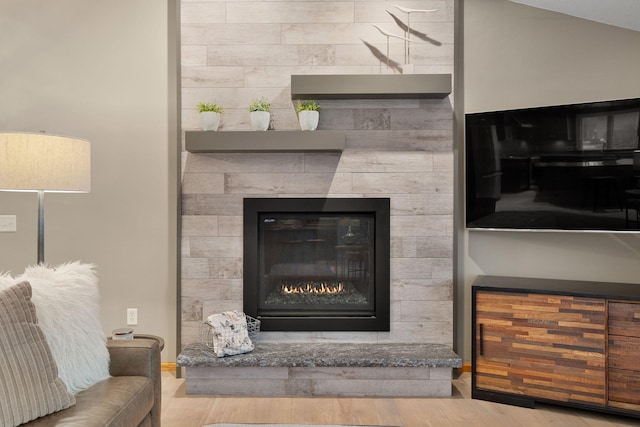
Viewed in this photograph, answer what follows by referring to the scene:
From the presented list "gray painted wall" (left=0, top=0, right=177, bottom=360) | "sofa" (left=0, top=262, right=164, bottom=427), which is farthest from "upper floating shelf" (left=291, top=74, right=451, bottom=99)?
"sofa" (left=0, top=262, right=164, bottom=427)

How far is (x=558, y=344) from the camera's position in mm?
2922

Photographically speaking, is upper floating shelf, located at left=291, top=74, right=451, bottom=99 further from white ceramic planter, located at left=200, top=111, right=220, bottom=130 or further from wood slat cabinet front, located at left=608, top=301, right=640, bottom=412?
wood slat cabinet front, located at left=608, top=301, right=640, bottom=412

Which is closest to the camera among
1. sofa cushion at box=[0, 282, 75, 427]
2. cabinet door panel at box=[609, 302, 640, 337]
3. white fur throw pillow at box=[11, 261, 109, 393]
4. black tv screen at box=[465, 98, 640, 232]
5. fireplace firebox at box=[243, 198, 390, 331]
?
sofa cushion at box=[0, 282, 75, 427]

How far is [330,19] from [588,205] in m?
2.10

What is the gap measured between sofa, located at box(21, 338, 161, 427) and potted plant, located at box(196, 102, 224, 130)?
5.23 feet

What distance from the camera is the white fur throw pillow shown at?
6.32ft

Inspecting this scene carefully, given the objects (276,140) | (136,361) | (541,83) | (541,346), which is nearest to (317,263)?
(276,140)

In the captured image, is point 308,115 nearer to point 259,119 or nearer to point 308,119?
point 308,119

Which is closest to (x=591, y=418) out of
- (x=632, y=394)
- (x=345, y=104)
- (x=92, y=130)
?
(x=632, y=394)

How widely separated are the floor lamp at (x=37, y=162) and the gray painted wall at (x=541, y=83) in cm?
256

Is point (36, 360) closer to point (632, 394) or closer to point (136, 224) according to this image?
point (136, 224)

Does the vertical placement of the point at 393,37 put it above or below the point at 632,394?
above

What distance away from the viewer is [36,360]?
5.66 ft

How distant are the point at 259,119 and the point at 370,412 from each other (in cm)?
197
